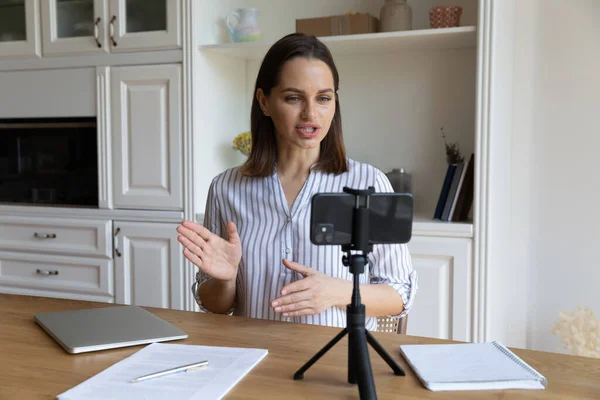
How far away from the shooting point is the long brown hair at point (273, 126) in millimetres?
1446

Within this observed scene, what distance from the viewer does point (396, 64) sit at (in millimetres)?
2607

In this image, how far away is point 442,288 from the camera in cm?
221

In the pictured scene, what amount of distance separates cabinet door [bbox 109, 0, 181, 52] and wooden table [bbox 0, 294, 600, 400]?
1.56 meters

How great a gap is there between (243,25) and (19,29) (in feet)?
3.53

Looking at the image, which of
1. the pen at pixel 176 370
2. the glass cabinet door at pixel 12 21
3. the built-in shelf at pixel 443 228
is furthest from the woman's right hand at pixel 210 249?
the glass cabinet door at pixel 12 21

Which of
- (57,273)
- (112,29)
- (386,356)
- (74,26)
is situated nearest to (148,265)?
(57,273)

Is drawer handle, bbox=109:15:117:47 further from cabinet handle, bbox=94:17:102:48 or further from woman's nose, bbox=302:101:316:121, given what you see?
woman's nose, bbox=302:101:316:121

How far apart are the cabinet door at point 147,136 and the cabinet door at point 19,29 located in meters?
0.47

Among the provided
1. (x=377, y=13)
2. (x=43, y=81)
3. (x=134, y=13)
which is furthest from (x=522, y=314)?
(x=43, y=81)

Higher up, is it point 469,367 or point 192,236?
point 192,236

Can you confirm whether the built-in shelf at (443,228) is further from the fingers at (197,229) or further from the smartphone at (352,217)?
the smartphone at (352,217)

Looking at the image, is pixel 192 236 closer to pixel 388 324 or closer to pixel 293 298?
pixel 293 298

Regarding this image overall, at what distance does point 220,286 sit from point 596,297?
1.66 meters

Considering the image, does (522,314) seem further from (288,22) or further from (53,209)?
(53,209)
